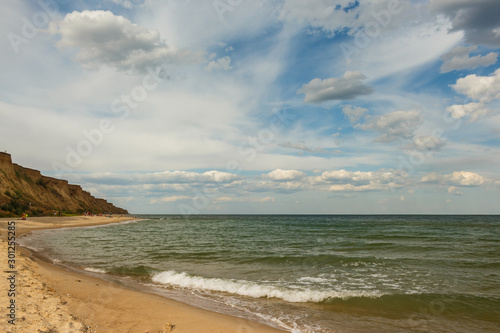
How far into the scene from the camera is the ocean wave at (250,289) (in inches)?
396

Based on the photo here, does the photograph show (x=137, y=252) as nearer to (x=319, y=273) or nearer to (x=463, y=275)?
(x=319, y=273)

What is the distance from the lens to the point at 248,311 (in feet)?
28.8

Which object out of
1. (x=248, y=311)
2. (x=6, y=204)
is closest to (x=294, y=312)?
(x=248, y=311)

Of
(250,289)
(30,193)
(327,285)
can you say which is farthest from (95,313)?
(30,193)

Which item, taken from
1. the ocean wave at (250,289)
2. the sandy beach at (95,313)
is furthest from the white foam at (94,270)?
the sandy beach at (95,313)

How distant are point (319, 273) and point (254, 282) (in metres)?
3.85

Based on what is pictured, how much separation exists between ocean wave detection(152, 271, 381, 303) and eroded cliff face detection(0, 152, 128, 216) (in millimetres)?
53224

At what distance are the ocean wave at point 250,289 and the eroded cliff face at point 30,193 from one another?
5322 cm

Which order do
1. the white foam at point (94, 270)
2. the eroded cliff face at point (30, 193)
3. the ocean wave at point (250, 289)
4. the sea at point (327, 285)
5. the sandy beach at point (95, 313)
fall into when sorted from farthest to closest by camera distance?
the eroded cliff face at point (30, 193) < the white foam at point (94, 270) < the ocean wave at point (250, 289) < the sea at point (327, 285) < the sandy beach at point (95, 313)

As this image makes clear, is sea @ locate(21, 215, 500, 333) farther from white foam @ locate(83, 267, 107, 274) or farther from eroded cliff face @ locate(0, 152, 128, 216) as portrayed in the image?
eroded cliff face @ locate(0, 152, 128, 216)

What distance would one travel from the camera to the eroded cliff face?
5381 cm

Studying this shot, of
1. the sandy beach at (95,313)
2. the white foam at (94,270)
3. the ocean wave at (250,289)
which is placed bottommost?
the white foam at (94,270)

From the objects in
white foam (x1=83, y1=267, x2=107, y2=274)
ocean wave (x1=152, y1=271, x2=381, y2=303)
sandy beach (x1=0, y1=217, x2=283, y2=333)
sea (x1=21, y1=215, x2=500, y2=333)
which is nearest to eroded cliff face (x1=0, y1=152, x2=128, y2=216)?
sea (x1=21, y1=215, x2=500, y2=333)

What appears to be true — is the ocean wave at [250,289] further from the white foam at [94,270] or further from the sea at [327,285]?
the white foam at [94,270]
